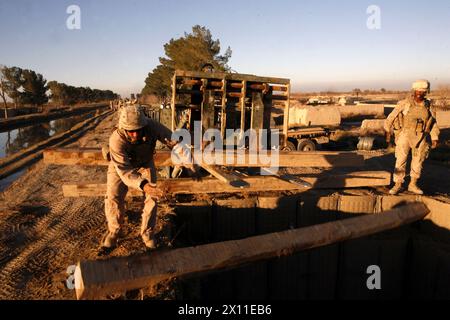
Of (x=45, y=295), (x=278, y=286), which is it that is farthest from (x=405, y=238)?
(x=45, y=295)

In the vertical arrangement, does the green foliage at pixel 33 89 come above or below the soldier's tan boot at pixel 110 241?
above

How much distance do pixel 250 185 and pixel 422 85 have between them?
336cm

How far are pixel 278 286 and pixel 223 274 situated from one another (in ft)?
3.88

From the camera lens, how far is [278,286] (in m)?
6.07

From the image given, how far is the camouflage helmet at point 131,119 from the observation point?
3.39 meters

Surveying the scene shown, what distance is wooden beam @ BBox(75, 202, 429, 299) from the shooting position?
2799mm

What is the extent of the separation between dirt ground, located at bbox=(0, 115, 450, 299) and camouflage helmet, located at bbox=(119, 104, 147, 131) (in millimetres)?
Result: 1454

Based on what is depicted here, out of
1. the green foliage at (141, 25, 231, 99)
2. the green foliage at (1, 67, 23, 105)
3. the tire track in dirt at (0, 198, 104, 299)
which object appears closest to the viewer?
the tire track in dirt at (0, 198, 104, 299)

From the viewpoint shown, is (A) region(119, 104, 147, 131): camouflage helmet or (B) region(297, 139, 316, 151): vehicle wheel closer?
(A) region(119, 104, 147, 131): camouflage helmet

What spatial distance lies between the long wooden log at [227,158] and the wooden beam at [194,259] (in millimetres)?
1671

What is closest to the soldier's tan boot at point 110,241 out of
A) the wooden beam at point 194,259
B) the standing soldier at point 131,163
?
the standing soldier at point 131,163

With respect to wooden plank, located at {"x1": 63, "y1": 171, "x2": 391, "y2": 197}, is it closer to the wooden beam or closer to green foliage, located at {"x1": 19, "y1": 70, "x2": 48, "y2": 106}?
the wooden beam

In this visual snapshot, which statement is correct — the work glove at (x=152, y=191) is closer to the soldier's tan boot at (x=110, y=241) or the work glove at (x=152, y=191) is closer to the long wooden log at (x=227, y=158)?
the soldier's tan boot at (x=110, y=241)

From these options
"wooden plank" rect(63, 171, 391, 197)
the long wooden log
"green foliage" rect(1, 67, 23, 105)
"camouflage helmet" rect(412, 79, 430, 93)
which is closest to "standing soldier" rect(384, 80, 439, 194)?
"camouflage helmet" rect(412, 79, 430, 93)
